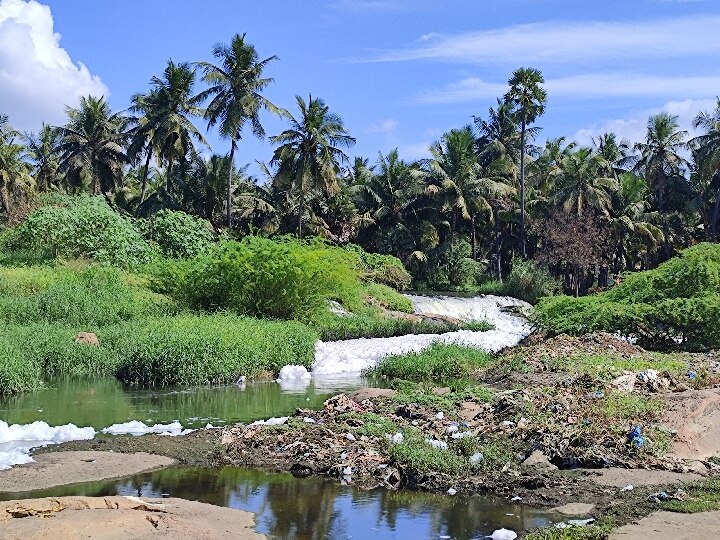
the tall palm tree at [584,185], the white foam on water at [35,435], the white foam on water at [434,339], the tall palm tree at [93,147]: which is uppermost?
the tall palm tree at [93,147]

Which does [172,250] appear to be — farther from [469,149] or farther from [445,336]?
[469,149]

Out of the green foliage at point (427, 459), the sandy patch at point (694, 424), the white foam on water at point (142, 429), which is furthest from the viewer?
the white foam on water at point (142, 429)

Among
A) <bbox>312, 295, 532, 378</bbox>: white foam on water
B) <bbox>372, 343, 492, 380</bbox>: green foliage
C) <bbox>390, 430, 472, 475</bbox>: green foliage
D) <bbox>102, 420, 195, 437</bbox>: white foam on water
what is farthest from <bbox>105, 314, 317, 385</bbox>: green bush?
<bbox>390, 430, 472, 475</bbox>: green foliage

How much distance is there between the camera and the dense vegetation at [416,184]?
1794 inches

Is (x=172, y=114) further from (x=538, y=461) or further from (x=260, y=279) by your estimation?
(x=538, y=461)

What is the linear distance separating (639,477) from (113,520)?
5.89 m

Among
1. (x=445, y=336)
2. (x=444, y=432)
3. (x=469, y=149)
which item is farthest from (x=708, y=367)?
(x=469, y=149)

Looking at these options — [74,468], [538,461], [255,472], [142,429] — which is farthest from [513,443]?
[142,429]

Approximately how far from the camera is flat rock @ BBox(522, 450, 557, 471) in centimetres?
991

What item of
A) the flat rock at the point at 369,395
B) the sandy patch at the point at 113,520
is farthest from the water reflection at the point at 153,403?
the sandy patch at the point at 113,520

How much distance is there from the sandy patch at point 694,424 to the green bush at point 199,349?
10.2 meters

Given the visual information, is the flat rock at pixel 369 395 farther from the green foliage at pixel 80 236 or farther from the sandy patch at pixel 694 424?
the green foliage at pixel 80 236

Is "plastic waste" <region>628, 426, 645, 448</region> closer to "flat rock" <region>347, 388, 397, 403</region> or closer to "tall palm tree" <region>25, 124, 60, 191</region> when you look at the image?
"flat rock" <region>347, 388, 397, 403</region>

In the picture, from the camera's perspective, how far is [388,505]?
29.7 feet
